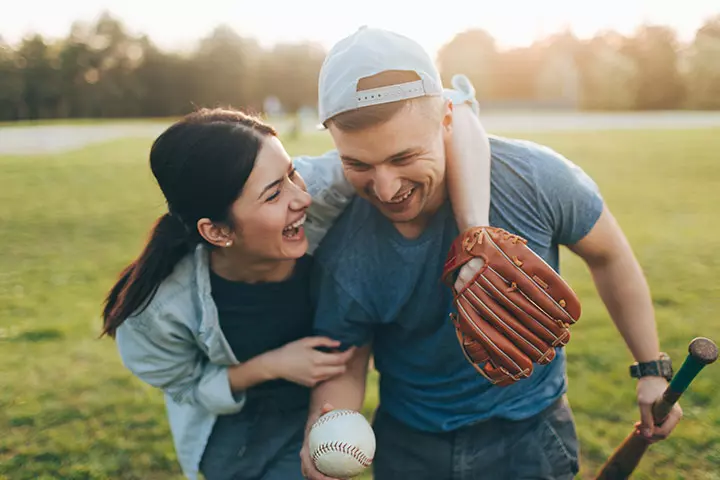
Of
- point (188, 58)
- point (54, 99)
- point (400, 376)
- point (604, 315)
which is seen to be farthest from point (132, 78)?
point (400, 376)

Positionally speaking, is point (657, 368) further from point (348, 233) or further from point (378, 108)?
point (378, 108)

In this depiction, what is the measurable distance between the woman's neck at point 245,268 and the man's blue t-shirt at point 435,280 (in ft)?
0.51

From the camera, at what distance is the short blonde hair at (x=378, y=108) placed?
2088 mm

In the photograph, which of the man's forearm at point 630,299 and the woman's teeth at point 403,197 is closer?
the woman's teeth at point 403,197

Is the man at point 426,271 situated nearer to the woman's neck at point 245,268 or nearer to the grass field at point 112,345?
the woman's neck at point 245,268

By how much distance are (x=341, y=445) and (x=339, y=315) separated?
1.60 feet

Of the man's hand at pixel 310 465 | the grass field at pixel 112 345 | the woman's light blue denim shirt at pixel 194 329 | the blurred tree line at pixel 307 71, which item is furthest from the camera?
the blurred tree line at pixel 307 71

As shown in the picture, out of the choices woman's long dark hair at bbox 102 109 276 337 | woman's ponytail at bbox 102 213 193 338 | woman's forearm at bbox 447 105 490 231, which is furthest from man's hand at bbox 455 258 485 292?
woman's ponytail at bbox 102 213 193 338

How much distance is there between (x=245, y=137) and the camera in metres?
2.42

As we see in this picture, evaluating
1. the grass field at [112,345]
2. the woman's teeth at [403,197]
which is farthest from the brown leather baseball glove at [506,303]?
the grass field at [112,345]

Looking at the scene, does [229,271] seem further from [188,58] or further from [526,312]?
[188,58]

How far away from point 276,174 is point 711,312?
16.1ft

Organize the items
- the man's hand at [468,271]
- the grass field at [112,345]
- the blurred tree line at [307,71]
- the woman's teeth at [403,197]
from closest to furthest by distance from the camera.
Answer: the man's hand at [468,271] < the woman's teeth at [403,197] < the grass field at [112,345] < the blurred tree line at [307,71]

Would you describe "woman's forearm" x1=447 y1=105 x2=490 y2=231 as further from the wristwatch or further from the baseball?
the wristwatch
